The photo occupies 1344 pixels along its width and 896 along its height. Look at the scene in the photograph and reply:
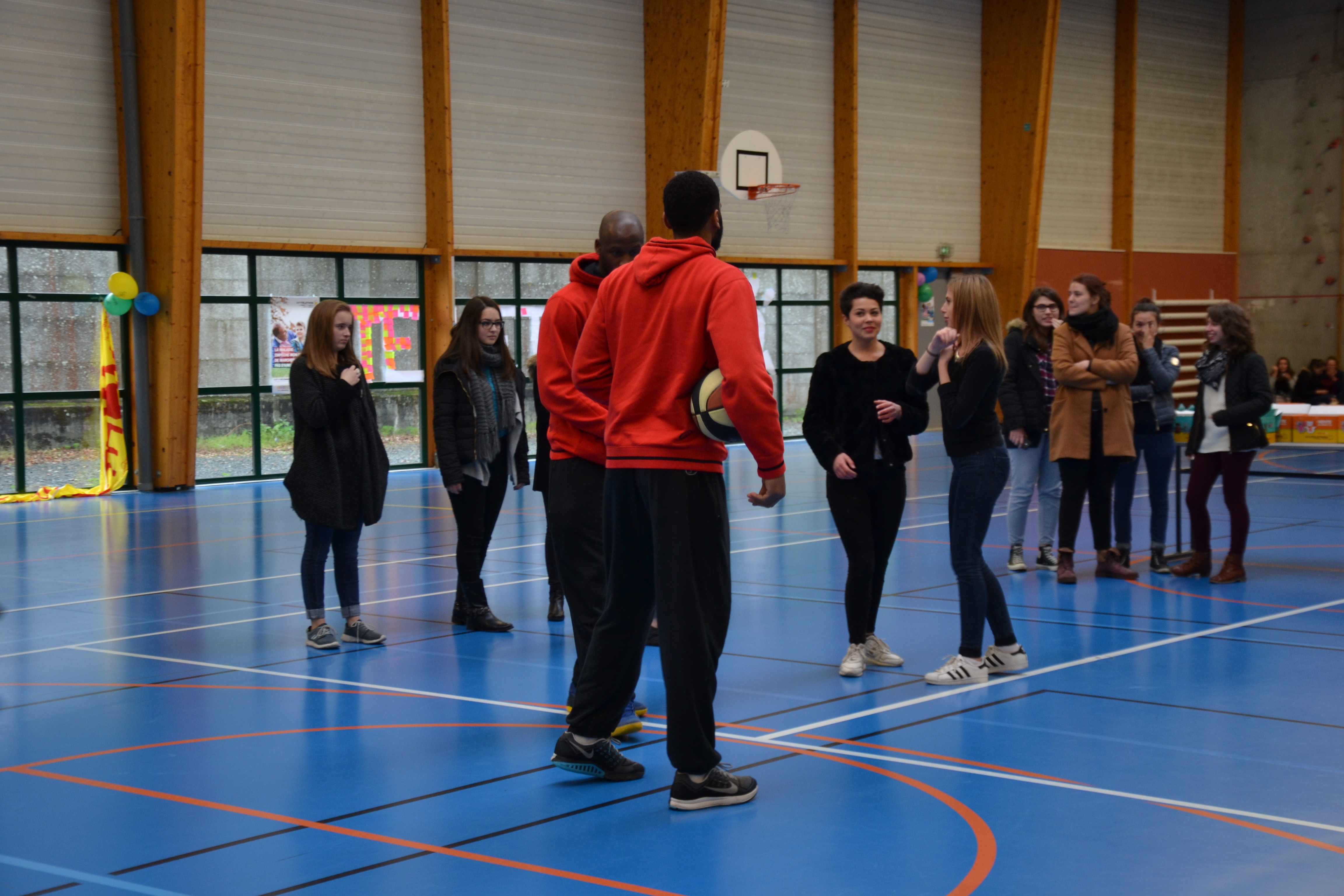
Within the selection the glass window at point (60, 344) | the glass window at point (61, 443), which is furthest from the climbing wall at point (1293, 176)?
the glass window at point (61, 443)

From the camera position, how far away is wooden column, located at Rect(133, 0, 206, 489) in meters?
15.4

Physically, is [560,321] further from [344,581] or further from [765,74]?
[765,74]

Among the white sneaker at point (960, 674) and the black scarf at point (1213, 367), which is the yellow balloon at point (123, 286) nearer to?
the black scarf at point (1213, 367)

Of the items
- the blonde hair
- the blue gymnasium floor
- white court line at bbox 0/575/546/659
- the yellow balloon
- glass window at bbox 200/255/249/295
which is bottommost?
white court line at bbox 0/575/546/659

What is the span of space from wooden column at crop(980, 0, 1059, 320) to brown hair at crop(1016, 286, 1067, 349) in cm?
1556

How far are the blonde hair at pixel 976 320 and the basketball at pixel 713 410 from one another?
2.17 m

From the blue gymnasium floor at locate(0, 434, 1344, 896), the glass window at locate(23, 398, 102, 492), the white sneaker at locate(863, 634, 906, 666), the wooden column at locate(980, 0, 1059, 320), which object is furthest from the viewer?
the wooden column at locate(980, 0, 1059, 320)

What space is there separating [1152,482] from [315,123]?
12331 mm

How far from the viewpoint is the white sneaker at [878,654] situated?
6.36m

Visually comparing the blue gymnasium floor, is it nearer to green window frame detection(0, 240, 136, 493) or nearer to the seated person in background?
green window frame detection(0, 240, 136, 493)

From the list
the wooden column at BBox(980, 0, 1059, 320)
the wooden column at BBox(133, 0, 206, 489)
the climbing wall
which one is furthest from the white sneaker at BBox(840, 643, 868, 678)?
the climbing wall

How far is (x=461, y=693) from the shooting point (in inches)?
236

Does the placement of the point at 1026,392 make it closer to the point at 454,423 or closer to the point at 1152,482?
the point at 1152,482

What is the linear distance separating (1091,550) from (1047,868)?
22.9 ft
